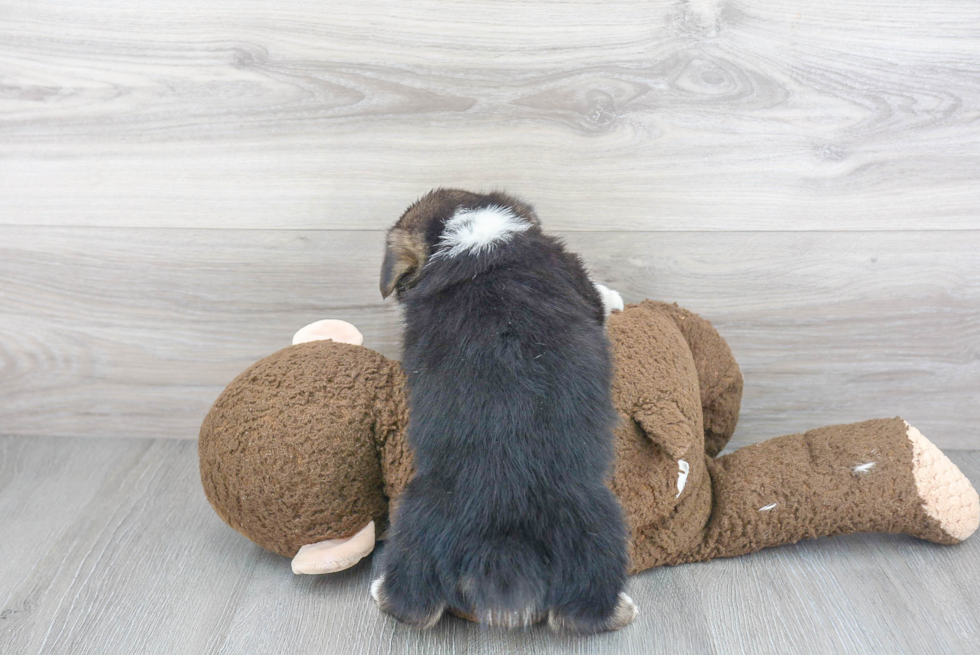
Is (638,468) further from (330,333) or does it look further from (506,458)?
(330,333)

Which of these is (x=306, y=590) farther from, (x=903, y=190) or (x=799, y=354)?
(x=903, y=190)

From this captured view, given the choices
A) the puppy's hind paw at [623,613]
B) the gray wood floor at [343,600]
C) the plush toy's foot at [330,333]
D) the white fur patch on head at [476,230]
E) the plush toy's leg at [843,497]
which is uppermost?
the white fur patch on head at [476,230]

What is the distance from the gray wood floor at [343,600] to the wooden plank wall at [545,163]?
0.30 meters

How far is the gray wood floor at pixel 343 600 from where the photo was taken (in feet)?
2.69

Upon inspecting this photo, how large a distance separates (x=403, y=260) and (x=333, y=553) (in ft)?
1.17

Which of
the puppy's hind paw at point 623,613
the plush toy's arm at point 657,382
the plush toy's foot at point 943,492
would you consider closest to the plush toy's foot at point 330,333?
the plush toy's arm at point 657,382

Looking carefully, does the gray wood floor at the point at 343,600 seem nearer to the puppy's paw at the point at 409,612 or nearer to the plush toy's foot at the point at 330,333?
the puppy's paw at the point at 409,612

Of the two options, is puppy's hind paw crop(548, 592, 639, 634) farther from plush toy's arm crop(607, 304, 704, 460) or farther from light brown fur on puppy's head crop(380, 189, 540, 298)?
light brown fur on puppy's head crop(380, 189, 540, 298)

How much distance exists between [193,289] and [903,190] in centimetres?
106

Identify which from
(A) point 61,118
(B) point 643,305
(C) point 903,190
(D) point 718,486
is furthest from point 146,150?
(C) point 903,190

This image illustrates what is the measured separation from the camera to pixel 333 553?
34.7 inches

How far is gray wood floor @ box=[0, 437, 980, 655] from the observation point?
0.82 metres

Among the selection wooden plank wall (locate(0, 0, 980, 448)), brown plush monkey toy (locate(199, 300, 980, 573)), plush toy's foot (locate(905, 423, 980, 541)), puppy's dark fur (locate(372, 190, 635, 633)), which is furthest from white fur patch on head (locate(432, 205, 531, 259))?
plush toy's foot (locate(905, 423, 980, 541))

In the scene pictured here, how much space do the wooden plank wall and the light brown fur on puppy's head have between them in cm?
24
